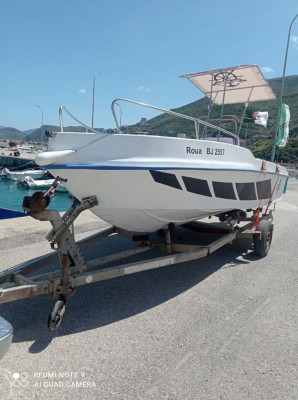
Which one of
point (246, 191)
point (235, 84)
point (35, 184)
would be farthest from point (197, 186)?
point (35, 184)

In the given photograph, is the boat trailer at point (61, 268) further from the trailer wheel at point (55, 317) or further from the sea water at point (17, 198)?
the sea water at point (17, 198)

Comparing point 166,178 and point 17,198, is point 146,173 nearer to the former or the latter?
point 166,178

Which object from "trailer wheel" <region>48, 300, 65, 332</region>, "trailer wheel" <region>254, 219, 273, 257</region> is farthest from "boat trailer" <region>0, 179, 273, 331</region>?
"trailer wheel" <region>254, 219, 273, 257</region>

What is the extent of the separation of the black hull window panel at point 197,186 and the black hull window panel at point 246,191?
0.81 metres

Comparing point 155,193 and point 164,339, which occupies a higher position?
point 155,193

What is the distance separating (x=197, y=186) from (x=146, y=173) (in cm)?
82

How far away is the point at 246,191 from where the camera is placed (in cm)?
505

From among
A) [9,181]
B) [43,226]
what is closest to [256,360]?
Answer: [43,226]

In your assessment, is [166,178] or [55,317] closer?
[55,317]

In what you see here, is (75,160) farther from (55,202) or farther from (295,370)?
(55,202)

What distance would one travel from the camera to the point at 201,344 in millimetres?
2906

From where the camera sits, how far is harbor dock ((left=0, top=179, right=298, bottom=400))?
2363mm

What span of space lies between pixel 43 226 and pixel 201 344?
429cm

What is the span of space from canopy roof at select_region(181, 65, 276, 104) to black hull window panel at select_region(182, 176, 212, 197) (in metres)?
2.47
